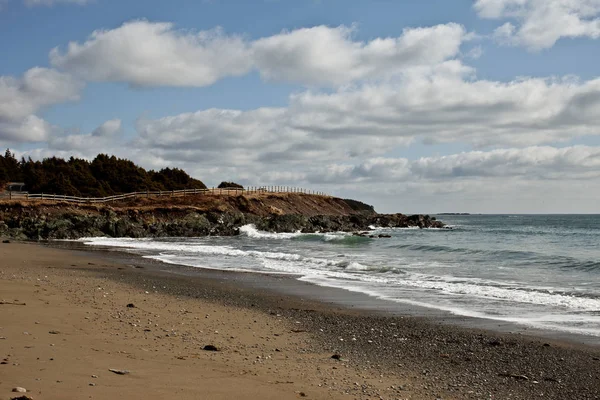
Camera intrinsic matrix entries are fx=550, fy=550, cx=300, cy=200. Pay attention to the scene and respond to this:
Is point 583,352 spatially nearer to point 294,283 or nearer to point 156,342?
point 156,342

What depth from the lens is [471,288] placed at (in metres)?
16.9

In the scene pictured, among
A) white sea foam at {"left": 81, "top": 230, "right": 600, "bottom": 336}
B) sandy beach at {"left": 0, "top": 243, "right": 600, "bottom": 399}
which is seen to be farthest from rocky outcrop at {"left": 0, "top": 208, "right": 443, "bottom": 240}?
sandy beach at {"left": 0, "top": 243, "right": 600, "bottom": 399}

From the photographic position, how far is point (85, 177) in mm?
73438

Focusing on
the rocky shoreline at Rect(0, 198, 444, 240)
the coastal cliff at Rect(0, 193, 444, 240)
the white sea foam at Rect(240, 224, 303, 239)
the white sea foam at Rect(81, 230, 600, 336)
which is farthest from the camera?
the white sea foam at Rect(240, 224, 303, 239)

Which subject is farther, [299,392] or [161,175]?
[161,175]

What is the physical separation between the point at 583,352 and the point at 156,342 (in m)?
6.72

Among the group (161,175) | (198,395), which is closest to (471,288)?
(198,395)

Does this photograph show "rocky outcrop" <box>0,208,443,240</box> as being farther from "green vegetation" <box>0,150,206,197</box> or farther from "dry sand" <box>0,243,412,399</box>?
"dry sand" <box>0,243,412,399</box>

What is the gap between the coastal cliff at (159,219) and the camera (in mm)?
46375

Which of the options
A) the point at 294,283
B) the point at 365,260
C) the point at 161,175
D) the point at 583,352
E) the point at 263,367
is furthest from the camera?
the point at 161,175

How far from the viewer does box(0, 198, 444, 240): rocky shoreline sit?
45.7 meters

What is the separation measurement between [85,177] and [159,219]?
22.5 m

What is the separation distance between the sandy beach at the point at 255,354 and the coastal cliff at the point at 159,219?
3620 cm

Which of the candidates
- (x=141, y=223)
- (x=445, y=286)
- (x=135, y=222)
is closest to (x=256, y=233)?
(x=141, y=223)
